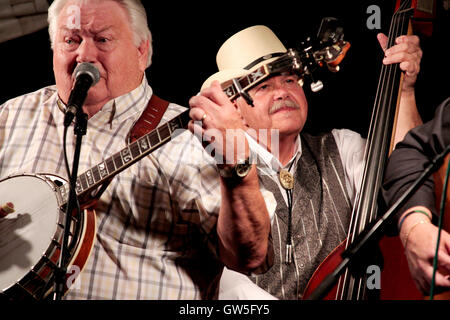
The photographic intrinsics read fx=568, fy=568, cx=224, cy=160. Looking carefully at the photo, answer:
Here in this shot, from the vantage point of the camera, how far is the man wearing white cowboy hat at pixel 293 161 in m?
2.10

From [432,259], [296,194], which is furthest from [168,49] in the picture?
[432,259]

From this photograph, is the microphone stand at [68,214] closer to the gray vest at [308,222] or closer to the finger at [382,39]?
the gray vest at [308,222]

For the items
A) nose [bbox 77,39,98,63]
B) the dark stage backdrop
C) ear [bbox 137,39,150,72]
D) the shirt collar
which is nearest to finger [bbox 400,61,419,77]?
the dark stage backdrop

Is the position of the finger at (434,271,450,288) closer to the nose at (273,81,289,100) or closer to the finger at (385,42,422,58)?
the finger at (385,42,422,58)

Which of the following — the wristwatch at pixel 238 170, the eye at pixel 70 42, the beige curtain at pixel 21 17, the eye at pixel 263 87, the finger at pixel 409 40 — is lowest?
the wristwatch at pixel 238 170

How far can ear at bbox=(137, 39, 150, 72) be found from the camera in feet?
7.97

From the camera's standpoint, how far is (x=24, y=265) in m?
2.01

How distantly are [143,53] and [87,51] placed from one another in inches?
10.0

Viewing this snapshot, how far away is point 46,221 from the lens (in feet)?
6.75

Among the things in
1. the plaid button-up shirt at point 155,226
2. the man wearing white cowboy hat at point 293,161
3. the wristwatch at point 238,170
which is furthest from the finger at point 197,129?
the plaid button-up shirt at point 155,226

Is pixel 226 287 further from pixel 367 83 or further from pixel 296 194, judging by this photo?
pixel 367 83

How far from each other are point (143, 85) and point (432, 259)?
1.36 metres

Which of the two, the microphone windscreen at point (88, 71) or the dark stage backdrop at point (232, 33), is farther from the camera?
the dark stage backdrop at point (232, 33)

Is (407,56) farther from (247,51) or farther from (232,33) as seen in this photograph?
(232,33)
